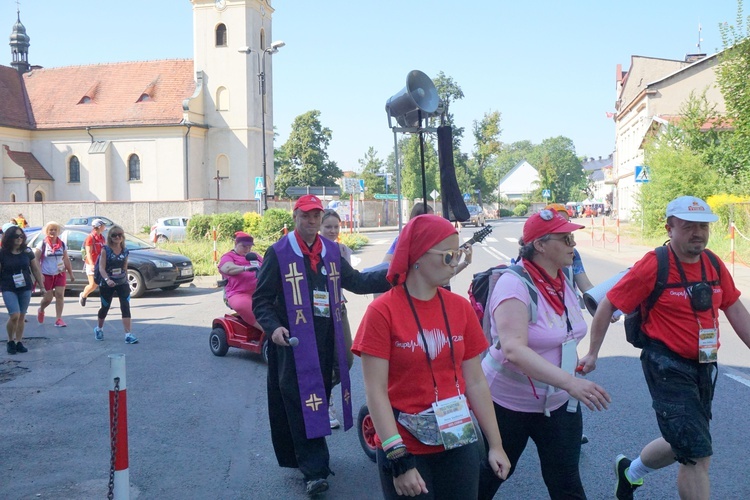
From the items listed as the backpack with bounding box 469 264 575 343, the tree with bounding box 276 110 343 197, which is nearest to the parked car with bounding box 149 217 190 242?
the backpack with bounding box 469 264 575 343

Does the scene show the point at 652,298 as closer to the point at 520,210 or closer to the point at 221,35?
the point at 221,35

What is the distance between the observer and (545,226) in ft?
12.2

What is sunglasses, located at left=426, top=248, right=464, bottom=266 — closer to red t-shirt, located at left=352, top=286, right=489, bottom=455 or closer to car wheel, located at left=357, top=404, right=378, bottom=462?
red t-shirt, located at left=352, top=286, right=489, bottom=455

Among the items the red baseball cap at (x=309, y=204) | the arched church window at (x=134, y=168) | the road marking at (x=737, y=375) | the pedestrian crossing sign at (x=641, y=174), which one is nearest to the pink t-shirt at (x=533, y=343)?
the red baseball cap at (x=309, y=204)

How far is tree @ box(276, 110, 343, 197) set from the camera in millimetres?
86000

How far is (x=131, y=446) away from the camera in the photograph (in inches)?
238

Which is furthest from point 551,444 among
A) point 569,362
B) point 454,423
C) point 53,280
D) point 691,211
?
point 53,280

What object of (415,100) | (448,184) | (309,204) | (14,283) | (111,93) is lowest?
(14,283)

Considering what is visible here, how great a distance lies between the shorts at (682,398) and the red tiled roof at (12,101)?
60.7 meters

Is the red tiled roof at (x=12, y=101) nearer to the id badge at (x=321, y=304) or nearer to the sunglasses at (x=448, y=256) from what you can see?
the id badge at (x=321, y=304)

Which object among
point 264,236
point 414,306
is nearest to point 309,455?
point 414,306

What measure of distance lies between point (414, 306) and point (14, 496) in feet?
11.5

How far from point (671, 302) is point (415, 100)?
3190 mm

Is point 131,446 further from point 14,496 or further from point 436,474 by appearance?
point 436,474
